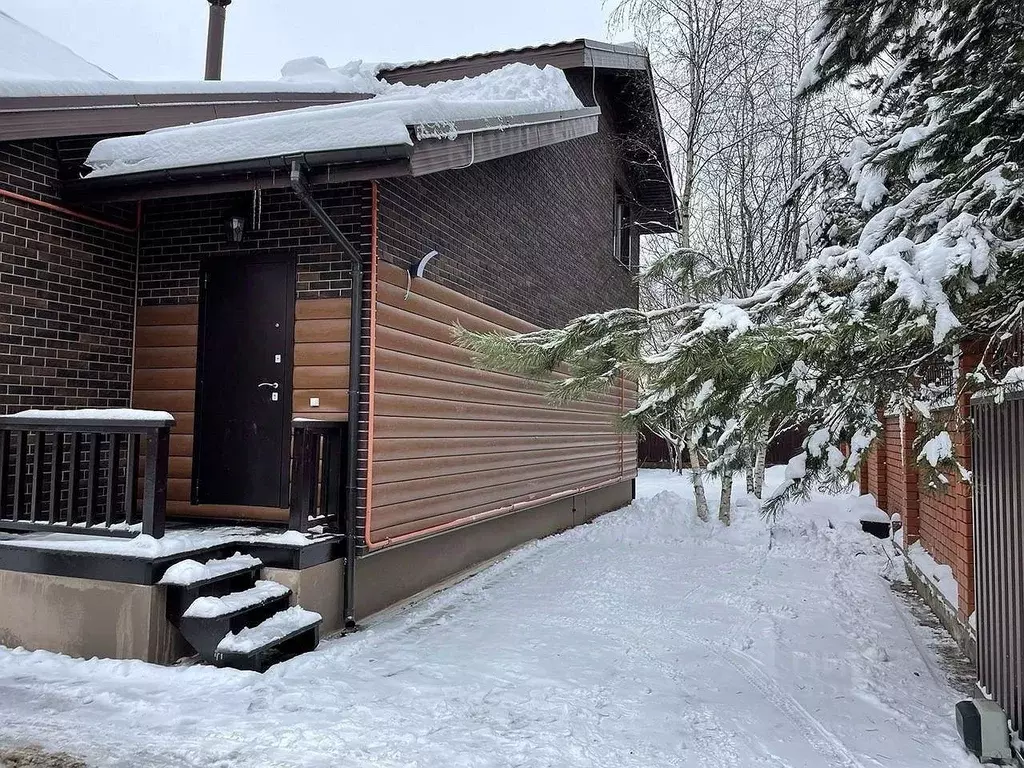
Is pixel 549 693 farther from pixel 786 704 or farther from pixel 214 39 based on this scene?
pixel 214 39

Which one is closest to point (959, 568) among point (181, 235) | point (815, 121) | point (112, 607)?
point (112, 607)

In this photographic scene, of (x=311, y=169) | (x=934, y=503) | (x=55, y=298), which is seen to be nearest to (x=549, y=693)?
(x=311, y=169)

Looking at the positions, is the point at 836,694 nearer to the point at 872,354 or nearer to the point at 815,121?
the point at 872,354

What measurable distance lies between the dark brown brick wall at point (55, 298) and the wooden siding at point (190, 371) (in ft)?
0.59

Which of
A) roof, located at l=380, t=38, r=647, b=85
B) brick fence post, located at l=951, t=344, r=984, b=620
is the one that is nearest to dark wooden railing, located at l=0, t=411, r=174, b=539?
brick fence post, located at l=951, t=344, r=984, b=620

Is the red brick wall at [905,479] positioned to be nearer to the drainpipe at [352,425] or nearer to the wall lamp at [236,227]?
the drainpipe at [352,425]

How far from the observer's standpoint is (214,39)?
844cm

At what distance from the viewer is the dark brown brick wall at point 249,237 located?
531cm

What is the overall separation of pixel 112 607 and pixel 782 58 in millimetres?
11609

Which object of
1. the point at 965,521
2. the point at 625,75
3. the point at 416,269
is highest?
the point at 625,75

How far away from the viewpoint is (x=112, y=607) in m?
4.24

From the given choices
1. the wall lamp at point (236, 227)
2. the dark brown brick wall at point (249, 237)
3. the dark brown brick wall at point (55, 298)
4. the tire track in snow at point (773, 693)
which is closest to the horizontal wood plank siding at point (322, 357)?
the dark brown brick wall at point (249, 237)

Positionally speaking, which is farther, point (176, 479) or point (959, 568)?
point (176, 479)

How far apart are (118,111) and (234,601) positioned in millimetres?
3390
